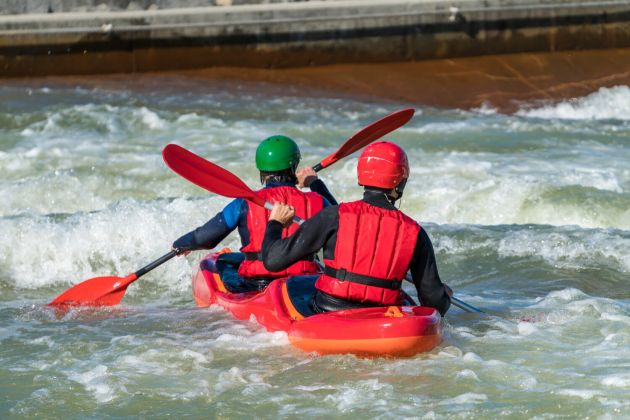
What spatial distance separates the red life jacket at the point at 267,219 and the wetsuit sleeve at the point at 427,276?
2.38ft

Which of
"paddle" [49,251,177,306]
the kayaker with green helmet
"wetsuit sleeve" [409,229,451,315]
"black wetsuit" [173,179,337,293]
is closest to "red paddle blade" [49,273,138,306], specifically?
"paddle" [49,251,177,306]

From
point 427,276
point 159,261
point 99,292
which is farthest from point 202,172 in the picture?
point 427,276

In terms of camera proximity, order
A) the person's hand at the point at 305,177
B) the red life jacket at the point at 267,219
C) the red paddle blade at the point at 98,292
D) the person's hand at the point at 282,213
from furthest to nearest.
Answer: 1. the red paddle blade at the point at 98,292
2. the person's hand at the point at 305,177
3. the red life jacket at the point at 267,219
4. the person's hand at the point at 282,213

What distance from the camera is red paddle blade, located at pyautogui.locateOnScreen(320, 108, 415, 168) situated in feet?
20.8

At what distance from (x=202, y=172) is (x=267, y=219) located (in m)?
0.43

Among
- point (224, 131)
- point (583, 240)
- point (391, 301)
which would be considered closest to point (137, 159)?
point (224, 131)

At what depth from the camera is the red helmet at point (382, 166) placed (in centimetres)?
475

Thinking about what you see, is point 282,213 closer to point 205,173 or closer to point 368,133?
point 205,173

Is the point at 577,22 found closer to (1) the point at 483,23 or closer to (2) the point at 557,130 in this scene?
(1) the point at 483,23

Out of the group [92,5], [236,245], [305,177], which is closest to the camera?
[305,177]

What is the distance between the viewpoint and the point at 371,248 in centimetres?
474

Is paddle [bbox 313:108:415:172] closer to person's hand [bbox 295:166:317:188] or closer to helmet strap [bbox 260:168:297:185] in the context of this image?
person's hand [bbox 295:166:317:188]

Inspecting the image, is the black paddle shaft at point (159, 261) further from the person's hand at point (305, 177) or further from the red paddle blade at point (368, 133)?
the red paddle blade at point (368, 133)

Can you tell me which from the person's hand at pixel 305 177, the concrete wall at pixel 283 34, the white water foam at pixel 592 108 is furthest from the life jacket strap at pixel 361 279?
the concrete wall at pixel 283 34
